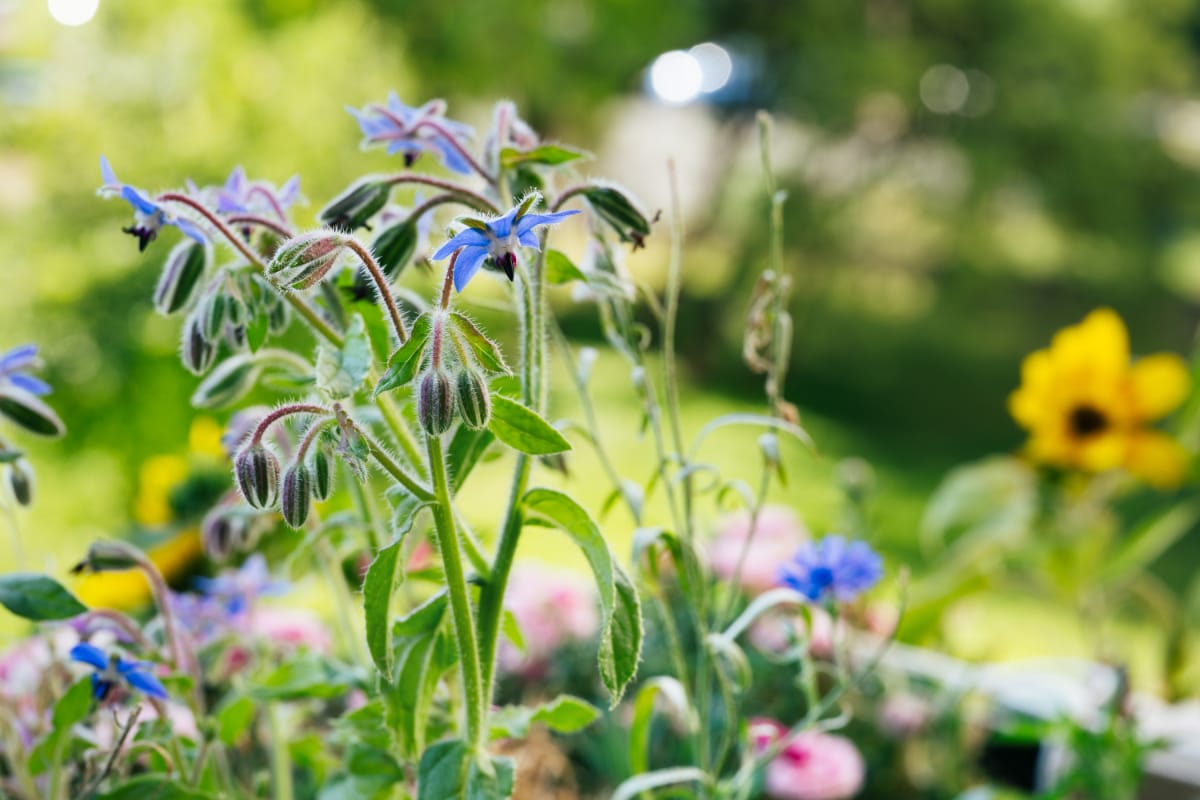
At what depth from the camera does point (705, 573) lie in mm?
794

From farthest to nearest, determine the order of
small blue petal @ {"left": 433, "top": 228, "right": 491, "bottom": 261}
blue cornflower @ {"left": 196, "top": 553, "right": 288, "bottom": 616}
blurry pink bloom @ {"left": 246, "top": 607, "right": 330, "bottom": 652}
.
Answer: blurry pink bloom @ {"left": 246, "top": 607, "right": 330, "bottom": 652}, blue cornflower @ {"left": 196, "top": 553, "right": 288, "bottom": 616}, small blue petal @ {"left": 433, "top": 228, "right": 491, "bottom": 261}

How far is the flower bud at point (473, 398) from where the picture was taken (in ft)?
1.63

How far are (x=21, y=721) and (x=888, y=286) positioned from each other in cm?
418

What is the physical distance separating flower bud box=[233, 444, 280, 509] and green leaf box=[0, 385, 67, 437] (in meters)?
0.23

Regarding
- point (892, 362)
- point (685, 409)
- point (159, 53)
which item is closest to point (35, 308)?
point (159, 53)

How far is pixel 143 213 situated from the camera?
58 centimetres

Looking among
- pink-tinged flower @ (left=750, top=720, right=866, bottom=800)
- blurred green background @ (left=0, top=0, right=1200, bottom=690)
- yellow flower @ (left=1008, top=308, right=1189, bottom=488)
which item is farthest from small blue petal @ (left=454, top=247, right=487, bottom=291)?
blurred green background @ (left=0, top=0, right=1200, bottom=690)

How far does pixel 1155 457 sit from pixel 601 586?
1143 millimetres

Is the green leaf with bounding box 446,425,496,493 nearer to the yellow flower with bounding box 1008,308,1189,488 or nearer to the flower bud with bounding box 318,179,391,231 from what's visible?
the flower bud with bounding box 318,179,391,231

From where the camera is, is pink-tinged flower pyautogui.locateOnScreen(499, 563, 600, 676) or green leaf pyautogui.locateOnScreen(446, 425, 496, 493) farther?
pink-tinged flower pyautogui.locateOnScreen(499, 563, 600, 676)

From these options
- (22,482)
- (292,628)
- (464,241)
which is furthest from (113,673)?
(292,628)

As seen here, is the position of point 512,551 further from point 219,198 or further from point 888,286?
point 888,286

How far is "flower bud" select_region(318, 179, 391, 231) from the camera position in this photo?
0.63 m

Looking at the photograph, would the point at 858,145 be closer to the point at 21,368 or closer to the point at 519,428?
the point at 21,368
